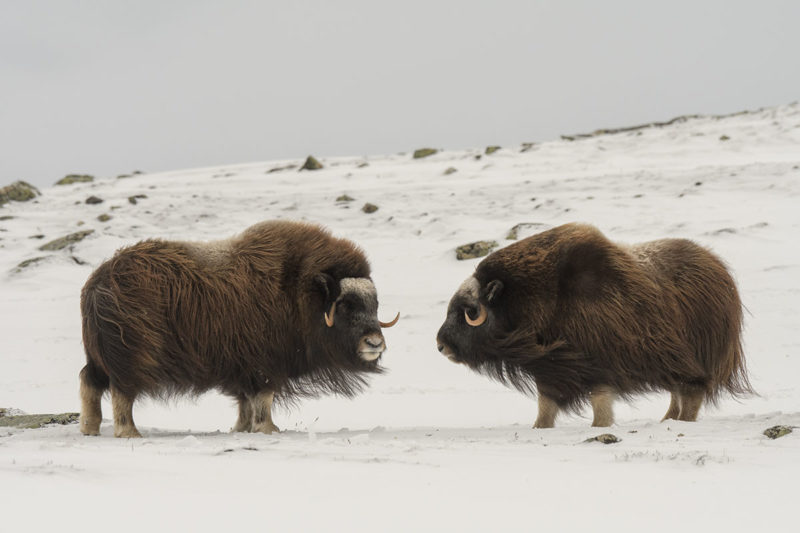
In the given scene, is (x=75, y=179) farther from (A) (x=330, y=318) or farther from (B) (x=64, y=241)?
(A) (x=330, y=318)

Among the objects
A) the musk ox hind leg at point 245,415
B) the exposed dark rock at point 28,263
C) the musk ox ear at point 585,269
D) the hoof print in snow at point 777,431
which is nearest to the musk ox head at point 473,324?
the musk ox ear at point 585,269

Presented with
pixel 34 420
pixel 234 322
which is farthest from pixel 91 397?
pixel 234 322

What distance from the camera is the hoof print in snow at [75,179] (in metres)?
20.1

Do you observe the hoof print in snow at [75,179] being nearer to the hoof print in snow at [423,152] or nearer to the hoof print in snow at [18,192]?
the hoof print in snow at [18,192]

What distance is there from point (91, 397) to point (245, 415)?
2.75 feet

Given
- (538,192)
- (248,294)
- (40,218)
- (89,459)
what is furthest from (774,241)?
(40,218)

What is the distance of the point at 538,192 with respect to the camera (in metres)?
13.7

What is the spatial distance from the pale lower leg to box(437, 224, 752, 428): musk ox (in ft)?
6.92

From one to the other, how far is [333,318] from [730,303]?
7.43ft

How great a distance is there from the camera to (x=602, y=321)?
4.68 m

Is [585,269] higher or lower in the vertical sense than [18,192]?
lower

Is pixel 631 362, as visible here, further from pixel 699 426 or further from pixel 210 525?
pixel 210 525

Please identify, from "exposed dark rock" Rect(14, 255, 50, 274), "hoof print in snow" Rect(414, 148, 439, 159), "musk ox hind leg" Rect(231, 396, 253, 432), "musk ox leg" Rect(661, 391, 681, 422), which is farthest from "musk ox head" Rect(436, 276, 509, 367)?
"hoof print in snow" Rect(414, 148, 439, 159)

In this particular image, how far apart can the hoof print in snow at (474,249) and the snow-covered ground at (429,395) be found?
0.20 metres
